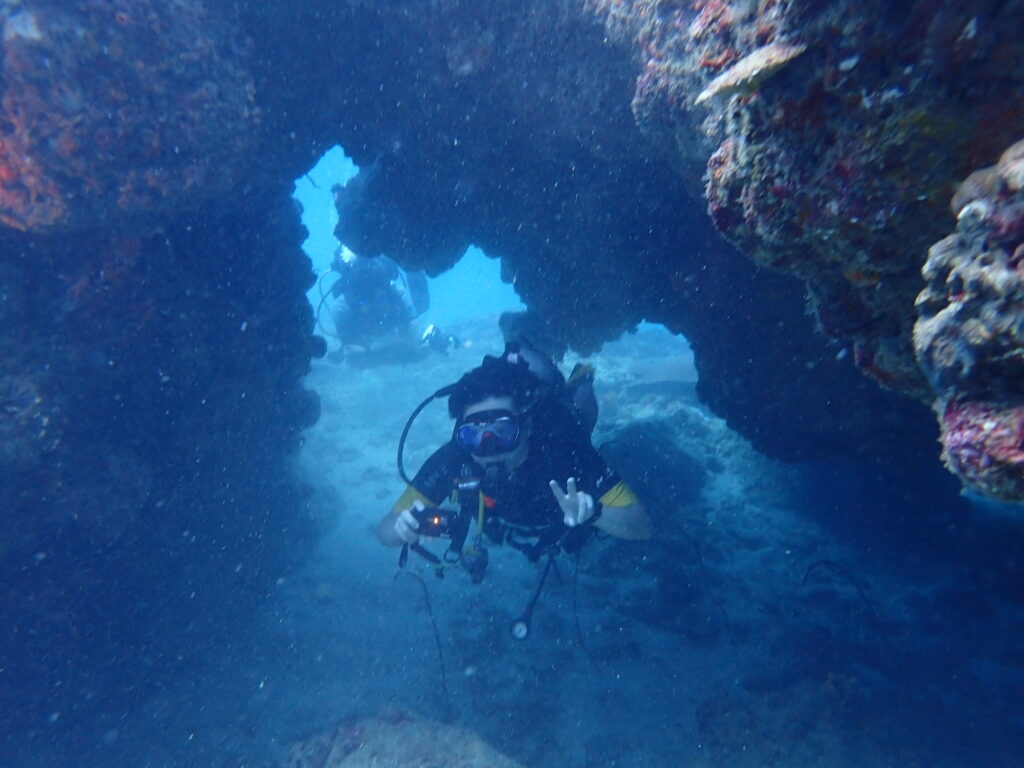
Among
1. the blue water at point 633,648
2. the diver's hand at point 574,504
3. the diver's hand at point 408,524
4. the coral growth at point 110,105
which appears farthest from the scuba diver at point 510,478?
the coral growth at point 110,105

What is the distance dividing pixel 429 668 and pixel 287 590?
3.30 meters

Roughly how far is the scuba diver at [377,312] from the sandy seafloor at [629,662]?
27.5 feet

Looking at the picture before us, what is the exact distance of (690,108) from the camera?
3.72 metres

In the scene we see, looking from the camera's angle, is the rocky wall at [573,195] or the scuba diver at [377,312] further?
the scuba diver at [377,312]

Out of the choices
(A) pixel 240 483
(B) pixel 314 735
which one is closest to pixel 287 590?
(A) pixel 240 483

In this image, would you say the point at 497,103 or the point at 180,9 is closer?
the point at 180,9

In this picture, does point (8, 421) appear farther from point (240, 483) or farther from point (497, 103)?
point (497, 103)

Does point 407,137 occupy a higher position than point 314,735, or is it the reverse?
point 407,137

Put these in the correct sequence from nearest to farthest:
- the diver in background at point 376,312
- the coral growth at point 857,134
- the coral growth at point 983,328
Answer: the coral growth at point 983,328, the coral growth at point 857,134, the diver in background at point 376,312

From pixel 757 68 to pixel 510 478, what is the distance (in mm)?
4207

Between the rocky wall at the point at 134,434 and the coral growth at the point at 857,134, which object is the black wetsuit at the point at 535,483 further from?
the rocky wall at the point at 134,434

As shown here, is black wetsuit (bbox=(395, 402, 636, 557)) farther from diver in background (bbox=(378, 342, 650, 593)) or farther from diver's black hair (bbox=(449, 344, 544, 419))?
diver's black hair (bbox=(449, 344, 544, 419))

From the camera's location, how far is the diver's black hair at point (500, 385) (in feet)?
17.7

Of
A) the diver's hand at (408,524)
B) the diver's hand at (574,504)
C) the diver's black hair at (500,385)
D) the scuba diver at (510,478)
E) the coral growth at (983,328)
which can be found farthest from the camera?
the diver's black hair at (500,385)
